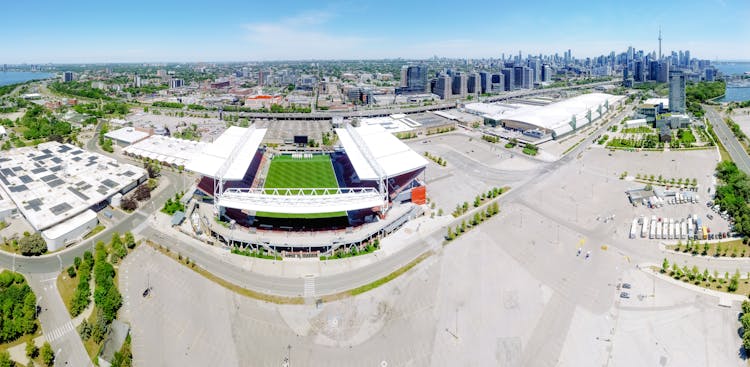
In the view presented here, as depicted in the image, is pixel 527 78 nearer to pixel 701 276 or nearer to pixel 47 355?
pixel 701 276

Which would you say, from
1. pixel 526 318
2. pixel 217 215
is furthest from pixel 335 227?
pixel 526 318

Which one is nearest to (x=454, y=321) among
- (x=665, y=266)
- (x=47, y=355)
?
(x=665, y=266)

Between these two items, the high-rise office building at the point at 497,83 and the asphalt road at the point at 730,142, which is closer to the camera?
the asphalt road at the point at 730,142

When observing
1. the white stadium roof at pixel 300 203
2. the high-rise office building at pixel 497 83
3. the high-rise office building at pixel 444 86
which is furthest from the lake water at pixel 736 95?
the white stadium roof at pixel 300 203

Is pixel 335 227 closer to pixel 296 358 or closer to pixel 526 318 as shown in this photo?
pixel 296 358

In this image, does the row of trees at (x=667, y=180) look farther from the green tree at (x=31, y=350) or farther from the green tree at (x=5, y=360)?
the green tree at (x=5, y=360)

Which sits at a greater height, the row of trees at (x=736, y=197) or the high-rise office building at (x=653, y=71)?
the high-rise office building at (x=653, y=71)
